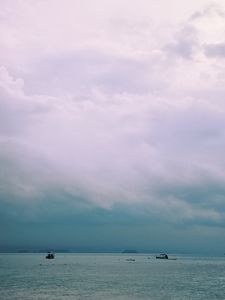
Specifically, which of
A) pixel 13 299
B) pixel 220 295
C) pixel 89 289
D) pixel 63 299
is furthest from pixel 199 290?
pixel 13 299

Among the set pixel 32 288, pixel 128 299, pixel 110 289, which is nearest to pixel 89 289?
pixel 110 289

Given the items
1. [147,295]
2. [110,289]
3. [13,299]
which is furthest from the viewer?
[110,289]

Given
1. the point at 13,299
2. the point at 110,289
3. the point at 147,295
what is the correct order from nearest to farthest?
the point at 13,299 < the point at 147,295 < the point at 110,289

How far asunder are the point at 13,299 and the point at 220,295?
4058 centimetres

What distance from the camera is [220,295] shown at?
86750 mm

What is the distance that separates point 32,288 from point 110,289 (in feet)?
54.9

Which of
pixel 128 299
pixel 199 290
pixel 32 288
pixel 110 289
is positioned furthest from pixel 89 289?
pixel 199 290

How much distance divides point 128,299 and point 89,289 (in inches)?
712

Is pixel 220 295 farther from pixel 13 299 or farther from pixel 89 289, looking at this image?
pixel 13 299

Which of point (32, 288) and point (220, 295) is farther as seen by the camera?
point (32, 288)

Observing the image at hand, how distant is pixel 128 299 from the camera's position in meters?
76.4

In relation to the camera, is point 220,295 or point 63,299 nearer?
point 63,299

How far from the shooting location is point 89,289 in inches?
3637

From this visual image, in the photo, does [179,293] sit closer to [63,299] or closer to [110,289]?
[110,289]
